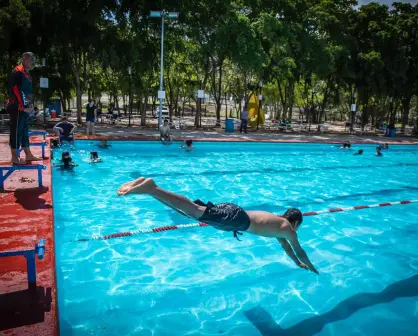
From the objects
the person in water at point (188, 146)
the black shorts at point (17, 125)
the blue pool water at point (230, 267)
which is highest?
the black shorts at point (17, 125)

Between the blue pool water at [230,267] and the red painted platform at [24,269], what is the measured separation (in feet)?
2.99

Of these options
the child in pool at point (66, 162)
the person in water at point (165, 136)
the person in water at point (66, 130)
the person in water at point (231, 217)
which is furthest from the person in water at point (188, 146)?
the person in water at point (231, 217)

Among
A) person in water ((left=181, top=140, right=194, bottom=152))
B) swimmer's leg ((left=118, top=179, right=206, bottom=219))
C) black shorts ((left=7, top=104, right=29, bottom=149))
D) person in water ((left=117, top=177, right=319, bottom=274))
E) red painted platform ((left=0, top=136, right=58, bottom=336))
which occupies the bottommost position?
red painted platform ((left=0, top=136, right=58, bottom=336))

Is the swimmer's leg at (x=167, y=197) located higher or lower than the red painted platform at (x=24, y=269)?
higher

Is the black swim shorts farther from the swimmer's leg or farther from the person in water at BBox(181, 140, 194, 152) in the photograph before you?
the person in water at BBox(181, 140, 194, 152)

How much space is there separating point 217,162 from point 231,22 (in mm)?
10369

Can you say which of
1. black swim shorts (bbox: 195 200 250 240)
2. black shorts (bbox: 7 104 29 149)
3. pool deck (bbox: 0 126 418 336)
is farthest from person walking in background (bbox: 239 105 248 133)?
black swim shorts (bbox: 195 200 250 240)

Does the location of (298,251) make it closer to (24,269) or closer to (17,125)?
(24,269)

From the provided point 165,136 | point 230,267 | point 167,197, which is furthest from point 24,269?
point 165,136

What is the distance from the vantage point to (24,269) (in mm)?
3588

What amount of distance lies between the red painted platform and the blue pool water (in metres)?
0.91

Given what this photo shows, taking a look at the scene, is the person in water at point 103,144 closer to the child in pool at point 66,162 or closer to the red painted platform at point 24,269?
the child in pool at point 66,162

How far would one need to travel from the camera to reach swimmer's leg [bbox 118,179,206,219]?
330 centimetres

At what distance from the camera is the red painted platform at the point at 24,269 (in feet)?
9.18
